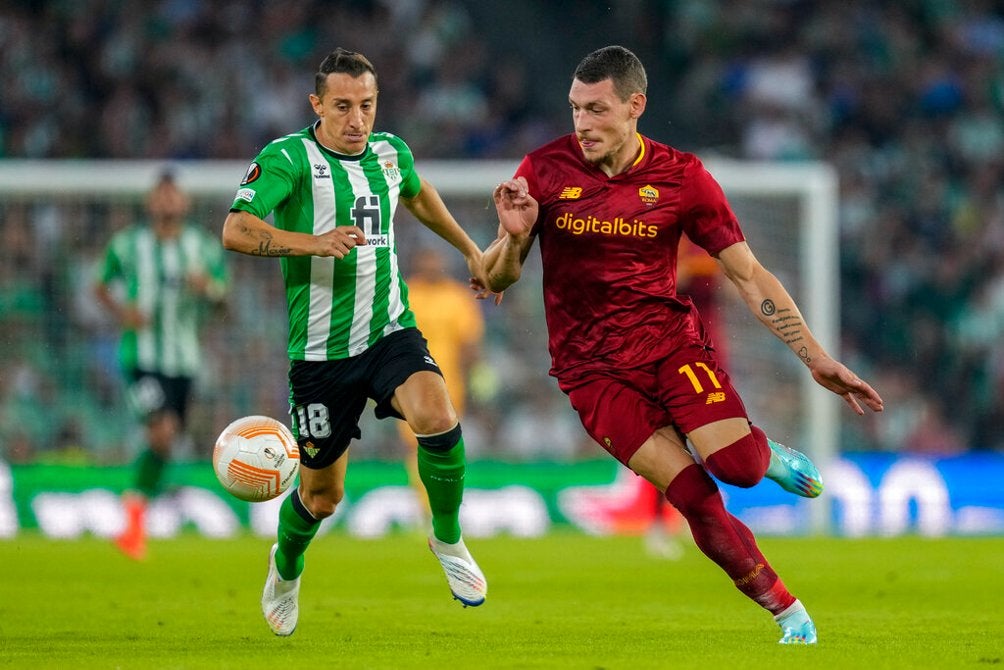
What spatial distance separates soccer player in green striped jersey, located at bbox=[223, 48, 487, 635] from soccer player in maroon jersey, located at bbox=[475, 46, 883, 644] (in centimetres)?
51

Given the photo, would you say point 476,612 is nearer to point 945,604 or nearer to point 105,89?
point 945,604

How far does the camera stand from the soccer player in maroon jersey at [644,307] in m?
6.79

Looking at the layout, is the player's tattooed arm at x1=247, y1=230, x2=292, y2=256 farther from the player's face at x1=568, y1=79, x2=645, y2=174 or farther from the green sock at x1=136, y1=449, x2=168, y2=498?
the green sock at x1=136, y1=449, x2=168, y2=498

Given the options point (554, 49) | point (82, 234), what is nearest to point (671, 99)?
point (554, 49)

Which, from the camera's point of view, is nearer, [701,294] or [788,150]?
[701,294]

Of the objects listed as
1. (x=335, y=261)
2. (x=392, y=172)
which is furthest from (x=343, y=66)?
(x=335, y=261)

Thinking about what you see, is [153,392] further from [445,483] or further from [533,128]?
[533,128]

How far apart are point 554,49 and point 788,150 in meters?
3.21

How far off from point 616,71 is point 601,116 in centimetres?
20

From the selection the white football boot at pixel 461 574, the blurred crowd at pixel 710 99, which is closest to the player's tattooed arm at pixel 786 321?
the white football boot at pixel 461 574

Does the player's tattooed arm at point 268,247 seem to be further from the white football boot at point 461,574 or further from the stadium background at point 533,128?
the stadium background at point 533,128

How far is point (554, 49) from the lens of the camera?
2148cm

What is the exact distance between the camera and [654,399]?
7.01 metres

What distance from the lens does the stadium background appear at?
1606 cm
